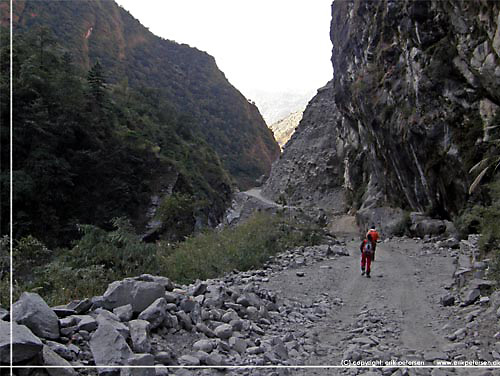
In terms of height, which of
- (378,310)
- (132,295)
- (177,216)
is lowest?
(177,216)

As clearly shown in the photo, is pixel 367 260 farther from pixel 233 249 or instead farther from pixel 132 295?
pixel 132 295

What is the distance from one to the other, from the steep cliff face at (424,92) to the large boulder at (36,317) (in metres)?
11.1

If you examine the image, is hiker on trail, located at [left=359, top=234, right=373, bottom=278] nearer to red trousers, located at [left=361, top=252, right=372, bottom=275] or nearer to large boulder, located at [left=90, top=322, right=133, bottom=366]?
red trousers, located at [left=361, top=252, right=372, bottom=275]

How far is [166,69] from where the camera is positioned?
7819cm

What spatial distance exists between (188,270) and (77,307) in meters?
4.15

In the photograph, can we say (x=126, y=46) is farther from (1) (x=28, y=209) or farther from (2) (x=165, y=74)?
(1) (x=28, y=209)

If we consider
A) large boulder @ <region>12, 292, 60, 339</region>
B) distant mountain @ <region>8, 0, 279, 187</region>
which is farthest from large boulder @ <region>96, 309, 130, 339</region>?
distant mountain @ <region>8, 0, 279, 187</region>

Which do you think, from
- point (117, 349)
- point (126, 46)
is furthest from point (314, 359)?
point (126, 46)

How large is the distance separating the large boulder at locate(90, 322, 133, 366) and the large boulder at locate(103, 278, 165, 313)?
73 centimetres

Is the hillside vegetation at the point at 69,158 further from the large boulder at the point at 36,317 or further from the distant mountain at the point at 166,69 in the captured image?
the distant mountain at the point at 166,69

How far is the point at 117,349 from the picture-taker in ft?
11.4

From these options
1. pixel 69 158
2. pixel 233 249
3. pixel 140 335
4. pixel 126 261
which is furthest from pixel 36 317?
pixel 69 158

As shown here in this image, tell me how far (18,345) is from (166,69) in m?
80.2

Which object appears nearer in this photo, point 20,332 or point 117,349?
point 20,332
